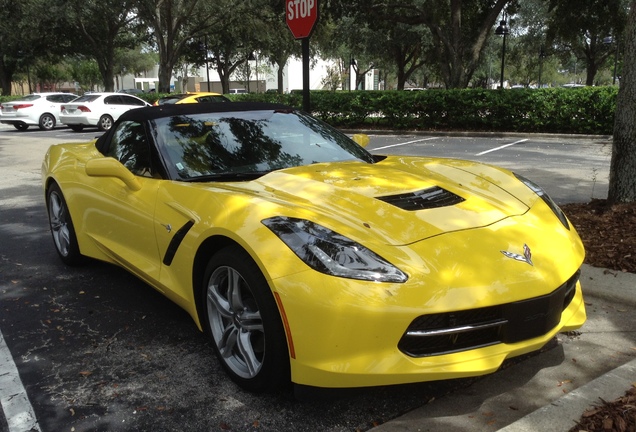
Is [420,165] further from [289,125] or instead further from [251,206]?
[251,206]

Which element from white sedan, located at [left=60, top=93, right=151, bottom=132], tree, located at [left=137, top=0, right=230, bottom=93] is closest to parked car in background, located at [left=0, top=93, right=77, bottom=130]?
white sedan, located at [left=60, top=93, right=151, bottom=132]

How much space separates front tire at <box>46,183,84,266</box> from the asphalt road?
129 millimetres

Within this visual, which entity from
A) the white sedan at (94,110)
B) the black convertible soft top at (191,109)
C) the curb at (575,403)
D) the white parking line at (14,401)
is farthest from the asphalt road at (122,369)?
the white sedan at (94,110)

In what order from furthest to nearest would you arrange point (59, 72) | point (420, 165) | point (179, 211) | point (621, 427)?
point (59, 72) < point (420, 165) < point (179, 211) < point (621, 427)

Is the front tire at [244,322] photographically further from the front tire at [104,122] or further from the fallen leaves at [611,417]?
the front tire at [104,122]

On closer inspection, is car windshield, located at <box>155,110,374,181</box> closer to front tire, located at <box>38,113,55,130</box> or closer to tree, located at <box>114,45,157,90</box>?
front tire, located at <box>38,113,55,130</box>

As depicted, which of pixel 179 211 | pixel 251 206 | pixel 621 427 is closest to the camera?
pixel 621 427

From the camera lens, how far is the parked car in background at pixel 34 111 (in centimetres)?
2298

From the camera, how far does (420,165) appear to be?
12.8ft

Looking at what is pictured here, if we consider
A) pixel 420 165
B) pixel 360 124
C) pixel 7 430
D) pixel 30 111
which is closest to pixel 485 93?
pixel 360 124

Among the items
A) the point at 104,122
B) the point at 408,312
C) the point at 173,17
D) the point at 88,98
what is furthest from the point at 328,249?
the point at 173,17

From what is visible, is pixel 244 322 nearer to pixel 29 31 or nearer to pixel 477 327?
pixel 477 327

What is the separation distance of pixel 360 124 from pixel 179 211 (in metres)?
16.9

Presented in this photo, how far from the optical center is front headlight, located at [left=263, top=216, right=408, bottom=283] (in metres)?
2.35
